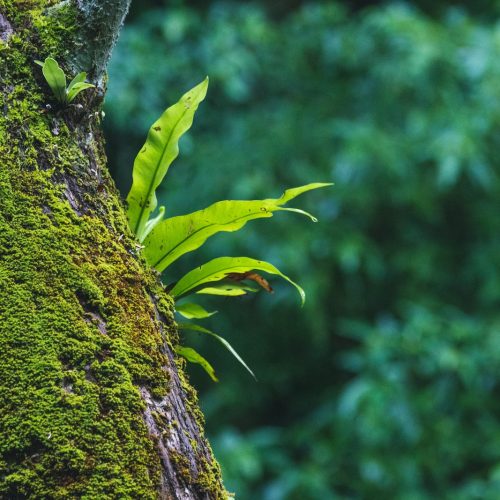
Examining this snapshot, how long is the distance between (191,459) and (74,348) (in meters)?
0.26

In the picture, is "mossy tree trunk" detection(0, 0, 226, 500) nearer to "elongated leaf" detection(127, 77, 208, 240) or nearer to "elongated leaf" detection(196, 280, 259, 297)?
"elongated leaf" detection(127, 77, 208, 240)

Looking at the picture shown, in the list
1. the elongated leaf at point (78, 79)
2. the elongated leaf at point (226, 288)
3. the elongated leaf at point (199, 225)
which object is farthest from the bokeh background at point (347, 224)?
the elongated leaf at point (78, 79)

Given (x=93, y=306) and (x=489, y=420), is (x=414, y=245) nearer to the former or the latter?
(x=489, y=420)

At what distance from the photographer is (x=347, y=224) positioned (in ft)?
16.1

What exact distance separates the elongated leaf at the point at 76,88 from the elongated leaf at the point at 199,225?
0.87 ft

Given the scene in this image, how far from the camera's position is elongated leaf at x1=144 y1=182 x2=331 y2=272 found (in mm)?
1262

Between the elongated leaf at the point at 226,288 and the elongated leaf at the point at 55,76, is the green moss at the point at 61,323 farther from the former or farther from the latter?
the elongated leaf at the point at 226,288

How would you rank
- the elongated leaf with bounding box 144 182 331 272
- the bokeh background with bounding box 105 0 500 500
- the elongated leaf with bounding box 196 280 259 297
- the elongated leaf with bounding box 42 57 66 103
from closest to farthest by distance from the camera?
1. the elongated leaf with bounding box 42 57 66 103
2. the elongated leaf with bounding box 144 182 331 272
3. the elongated leaf with bounding box 196 280 259 297
4. the bokeh background with bounding box 105 0 500 500

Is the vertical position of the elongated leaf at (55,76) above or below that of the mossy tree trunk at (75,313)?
above

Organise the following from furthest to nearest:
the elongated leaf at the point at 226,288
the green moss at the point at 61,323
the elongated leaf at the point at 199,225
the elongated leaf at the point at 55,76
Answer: the elongated leaf at the point at 226,288 → the elongated leaf at the point at 199,225 → the elongated leaf at the point at 55,76 → the green moss at the point at 61,323

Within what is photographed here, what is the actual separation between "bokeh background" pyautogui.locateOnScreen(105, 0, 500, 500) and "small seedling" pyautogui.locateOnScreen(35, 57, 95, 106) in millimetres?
3009

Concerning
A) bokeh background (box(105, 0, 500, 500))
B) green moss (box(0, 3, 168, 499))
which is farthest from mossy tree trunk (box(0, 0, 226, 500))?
bokeh background (box(105, 0, 500, 500))

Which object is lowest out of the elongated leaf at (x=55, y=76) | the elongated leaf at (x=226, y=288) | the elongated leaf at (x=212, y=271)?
the elongated leaf at (x=226, y=288)

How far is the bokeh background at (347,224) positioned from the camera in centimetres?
448
